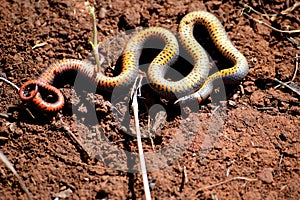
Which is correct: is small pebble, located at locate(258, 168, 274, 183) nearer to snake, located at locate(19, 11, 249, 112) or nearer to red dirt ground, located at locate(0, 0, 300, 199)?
red dirt ground, located at locate(0, 0, 300, 199)

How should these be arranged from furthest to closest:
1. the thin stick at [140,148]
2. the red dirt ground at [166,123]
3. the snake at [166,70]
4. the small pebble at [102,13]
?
1. the small pebble at [102,13]
2. the snake at [166,70]
3. the red dirt ground at [166,123]
4. the thin stick at [140,148]

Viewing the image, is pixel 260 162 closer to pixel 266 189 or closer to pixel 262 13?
pixel 266 189

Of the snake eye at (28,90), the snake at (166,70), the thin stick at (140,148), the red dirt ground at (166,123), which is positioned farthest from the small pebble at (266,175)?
the snake eye at (28,90)

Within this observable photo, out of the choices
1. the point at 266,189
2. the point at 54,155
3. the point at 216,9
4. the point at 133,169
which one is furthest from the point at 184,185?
the point at 216,9

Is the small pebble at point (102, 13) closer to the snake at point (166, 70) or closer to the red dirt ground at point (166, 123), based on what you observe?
the red dirt ground at point (166, 123)

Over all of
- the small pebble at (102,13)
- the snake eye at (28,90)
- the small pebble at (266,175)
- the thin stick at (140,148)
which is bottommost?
the small pebble at (266,175)

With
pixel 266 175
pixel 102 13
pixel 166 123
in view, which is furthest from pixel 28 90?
pixel 266 175

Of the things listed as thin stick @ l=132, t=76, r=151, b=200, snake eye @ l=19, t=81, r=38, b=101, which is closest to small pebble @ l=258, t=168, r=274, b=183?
thin stick @ l=132, t=76, r=151, b=200
